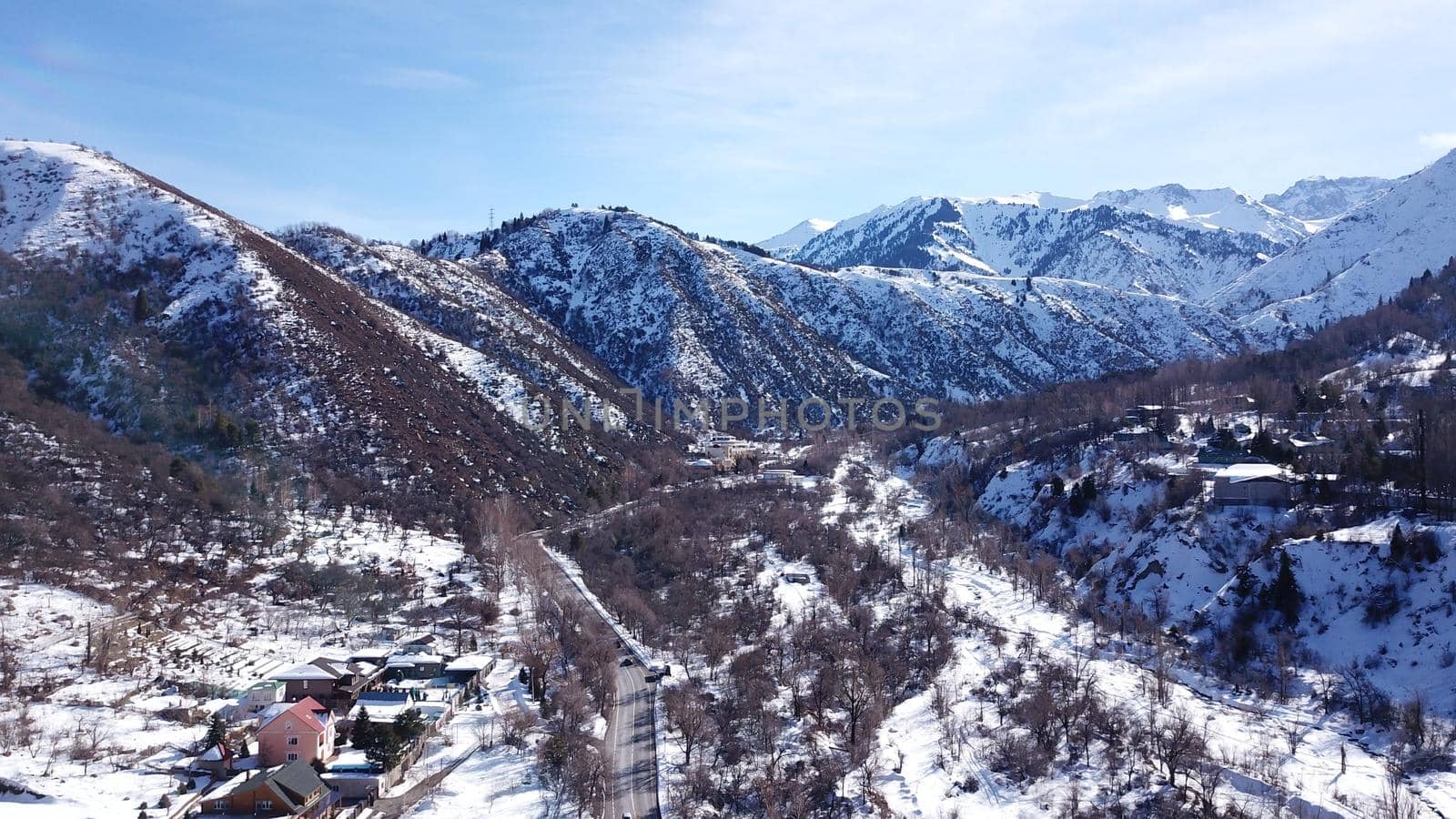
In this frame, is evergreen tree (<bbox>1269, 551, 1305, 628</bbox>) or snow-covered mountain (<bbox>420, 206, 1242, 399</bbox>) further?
snow-covered mountain (<bbox>420, 206, 1242, 399</bbox>)

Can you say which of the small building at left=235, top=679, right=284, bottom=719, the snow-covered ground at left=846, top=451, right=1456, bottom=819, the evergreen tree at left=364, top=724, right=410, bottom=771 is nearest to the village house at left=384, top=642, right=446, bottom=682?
the small building at left=235, top=679, right=284, bottom=719

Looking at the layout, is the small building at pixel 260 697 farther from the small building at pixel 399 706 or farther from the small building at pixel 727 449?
the small building at pixel 727 449

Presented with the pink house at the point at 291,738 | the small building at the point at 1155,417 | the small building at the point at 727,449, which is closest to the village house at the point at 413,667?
the pink house at the point at 291,738

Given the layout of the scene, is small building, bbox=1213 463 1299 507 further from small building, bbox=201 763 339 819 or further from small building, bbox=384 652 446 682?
small building, bbox=201 763 339 819

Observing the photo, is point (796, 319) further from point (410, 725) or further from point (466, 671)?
point (410, 725)

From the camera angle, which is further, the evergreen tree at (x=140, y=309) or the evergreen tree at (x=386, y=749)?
the evergreen tree at (x=140, y=309)

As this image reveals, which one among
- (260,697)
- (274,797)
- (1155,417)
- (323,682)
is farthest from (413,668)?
(1155,417)
